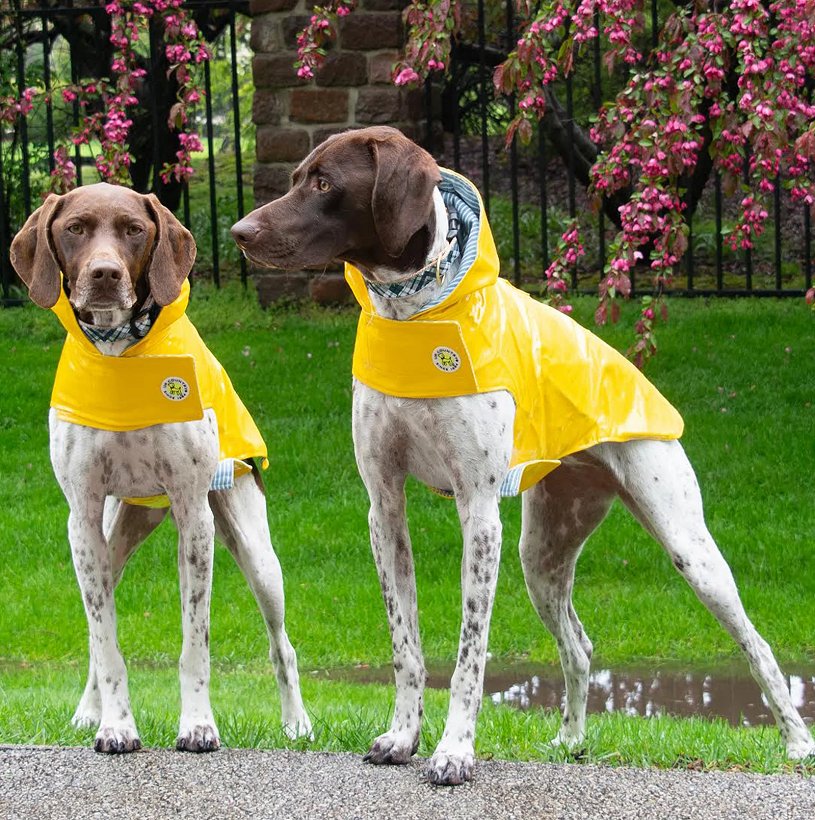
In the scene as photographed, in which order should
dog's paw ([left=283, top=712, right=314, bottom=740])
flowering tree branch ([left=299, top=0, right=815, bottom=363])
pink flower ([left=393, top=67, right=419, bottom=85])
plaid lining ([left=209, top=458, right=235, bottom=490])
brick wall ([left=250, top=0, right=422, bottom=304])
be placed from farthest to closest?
brick wall ([left=250, top=0, right=422, bottom=304]), pink flower ([left=393, top=67, right=419, bottom=85]), flowering tree branch ([left=299, top=0, right=815, bottom=363]), dog's paw ([left=283, top=712, right=314, bottom=740]), plaid lining ([left=209, top=458, right=235, bottom=490])

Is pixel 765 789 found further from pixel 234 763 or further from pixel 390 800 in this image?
pixel 234 763

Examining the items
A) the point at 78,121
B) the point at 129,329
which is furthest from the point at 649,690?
the point at 78,121

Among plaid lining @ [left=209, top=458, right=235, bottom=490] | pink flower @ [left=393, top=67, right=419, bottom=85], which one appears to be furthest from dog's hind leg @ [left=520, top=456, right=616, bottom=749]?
pink flower @ [left=393, top=67, right=419, bottom=85]

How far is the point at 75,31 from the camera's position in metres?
11.6

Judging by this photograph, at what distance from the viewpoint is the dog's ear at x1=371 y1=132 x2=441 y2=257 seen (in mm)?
3898

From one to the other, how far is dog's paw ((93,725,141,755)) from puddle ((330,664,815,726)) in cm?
208

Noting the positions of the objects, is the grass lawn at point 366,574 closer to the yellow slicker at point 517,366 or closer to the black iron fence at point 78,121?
the yellow slicker at point 517,366

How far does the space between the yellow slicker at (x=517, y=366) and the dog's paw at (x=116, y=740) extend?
133 centimetres

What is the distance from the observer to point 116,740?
169 inches

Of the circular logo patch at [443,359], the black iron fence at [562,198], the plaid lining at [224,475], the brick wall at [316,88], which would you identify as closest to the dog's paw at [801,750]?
the circular logo patch at [443,359]

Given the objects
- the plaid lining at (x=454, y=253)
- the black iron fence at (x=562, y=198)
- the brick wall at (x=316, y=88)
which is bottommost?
the black iron fence at (x=562, y=198)

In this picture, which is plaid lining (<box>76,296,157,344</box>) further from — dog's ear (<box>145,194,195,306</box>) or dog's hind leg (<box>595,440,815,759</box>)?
dog's hind leg (<box>595,440,815,759</box>)

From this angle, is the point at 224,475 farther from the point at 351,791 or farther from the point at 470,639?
the point at 351,791

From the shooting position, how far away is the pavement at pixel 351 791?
12.8 feet
